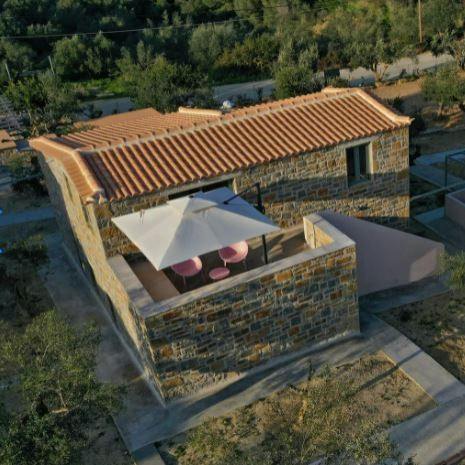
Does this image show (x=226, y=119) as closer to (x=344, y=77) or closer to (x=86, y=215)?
(x=86, y=215)

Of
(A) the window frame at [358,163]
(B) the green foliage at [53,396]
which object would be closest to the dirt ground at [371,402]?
(B) the green foliage at [53,396]

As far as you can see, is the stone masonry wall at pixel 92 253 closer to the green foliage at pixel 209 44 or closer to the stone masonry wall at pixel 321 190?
the stone masonry wall at pixel 321 190

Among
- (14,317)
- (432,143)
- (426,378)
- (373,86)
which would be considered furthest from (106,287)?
(373,86)

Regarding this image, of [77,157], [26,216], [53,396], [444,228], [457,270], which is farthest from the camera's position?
[26,216]

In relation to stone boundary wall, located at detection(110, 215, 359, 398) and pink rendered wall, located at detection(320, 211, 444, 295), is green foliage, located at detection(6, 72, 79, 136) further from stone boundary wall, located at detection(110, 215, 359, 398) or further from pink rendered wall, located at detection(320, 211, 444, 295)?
pink rendered wall, located at detection(320, 211, 444, 295)

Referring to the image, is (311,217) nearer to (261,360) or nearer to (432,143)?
(261,360)

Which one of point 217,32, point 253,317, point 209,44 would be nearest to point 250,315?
point 253,317
